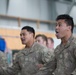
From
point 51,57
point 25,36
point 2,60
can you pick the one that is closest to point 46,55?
point 51,57

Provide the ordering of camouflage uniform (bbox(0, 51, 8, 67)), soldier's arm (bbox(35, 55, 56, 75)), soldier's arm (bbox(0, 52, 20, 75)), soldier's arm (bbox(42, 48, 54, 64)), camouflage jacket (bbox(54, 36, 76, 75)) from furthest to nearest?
1. camouflage uniform (bbox(0, 51, 8, 67))
2. soldier's arm (bbox(0, 52, 20, 75))
3. soldier's arm (bbox(42, 48, 54, 64))
4. soldier's arm (bbox(35, 55, 56, 75))
5. camouflage jacket (bbox(54, 36, 76, 75))

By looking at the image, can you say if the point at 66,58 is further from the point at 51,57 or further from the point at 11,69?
the point at 11,69

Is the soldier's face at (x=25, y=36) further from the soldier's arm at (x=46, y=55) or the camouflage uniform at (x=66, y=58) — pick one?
the camouflage uniform at (x=66, y=58)

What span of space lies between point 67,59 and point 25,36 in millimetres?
885

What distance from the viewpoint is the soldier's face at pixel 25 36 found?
3359mm

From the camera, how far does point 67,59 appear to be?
2641mm

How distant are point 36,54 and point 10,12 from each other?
712cm

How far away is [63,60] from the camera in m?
2.67

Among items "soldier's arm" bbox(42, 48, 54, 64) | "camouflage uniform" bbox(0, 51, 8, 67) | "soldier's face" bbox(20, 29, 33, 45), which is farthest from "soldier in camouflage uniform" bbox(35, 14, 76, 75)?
"camouflage uniform" bbox(0, 51, 8, 67)

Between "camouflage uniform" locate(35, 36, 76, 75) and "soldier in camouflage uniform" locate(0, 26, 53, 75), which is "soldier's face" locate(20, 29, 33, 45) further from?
"camouflage uniform" locate(35, 36, 76, 75)

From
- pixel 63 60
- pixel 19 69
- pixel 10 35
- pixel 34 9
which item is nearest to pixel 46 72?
pixel 63 60

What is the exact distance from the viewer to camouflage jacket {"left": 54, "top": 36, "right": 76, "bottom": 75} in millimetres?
2617

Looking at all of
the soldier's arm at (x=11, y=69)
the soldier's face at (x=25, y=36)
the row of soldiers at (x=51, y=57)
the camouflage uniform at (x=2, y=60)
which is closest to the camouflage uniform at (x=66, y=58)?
the row of soldiers at (x=51, y=57)

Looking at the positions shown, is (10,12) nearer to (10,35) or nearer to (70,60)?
(10,35)
